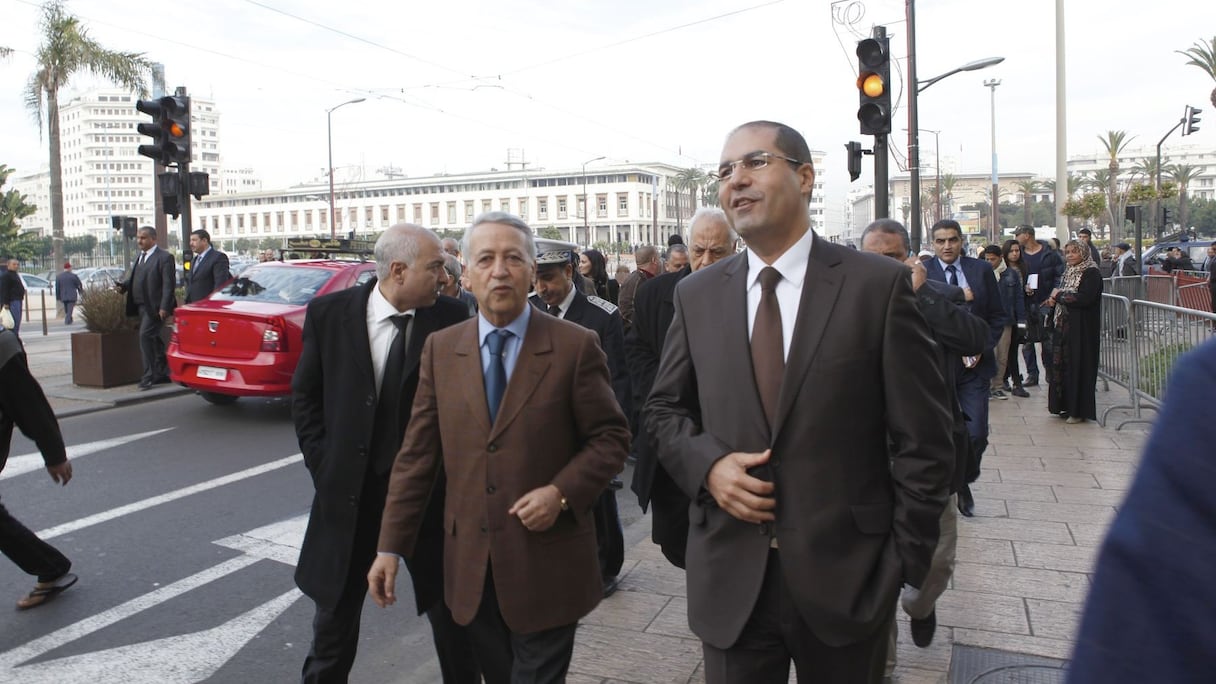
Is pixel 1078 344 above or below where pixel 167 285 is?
below

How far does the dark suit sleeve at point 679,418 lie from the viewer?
95.0 inches

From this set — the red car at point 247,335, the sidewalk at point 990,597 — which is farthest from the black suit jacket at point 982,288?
the red car at point 247,335

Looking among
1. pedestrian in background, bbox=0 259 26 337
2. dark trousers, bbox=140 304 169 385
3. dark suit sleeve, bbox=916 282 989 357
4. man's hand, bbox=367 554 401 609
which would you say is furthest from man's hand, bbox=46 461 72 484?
pedestrian in background, bbox=0 259 26 337

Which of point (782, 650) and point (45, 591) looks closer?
point (782, 650)

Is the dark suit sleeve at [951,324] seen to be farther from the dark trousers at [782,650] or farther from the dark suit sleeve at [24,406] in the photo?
the dark suit sleeve at [24,406]

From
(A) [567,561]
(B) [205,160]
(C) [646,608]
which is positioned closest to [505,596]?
(A) [567,561]

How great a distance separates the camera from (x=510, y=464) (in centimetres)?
284

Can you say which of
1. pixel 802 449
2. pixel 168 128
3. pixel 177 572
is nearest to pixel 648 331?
pixel 802 449

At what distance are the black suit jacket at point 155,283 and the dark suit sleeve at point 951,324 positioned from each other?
10256 millimetres

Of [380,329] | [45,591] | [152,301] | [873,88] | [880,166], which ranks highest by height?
[873,88]

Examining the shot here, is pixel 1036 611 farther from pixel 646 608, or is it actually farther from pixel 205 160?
pixel 205 160

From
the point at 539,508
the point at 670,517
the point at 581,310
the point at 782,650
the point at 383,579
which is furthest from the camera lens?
the point at 581,310

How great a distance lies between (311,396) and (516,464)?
3.52 feet

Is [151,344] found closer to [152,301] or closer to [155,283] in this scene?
[152,301]
